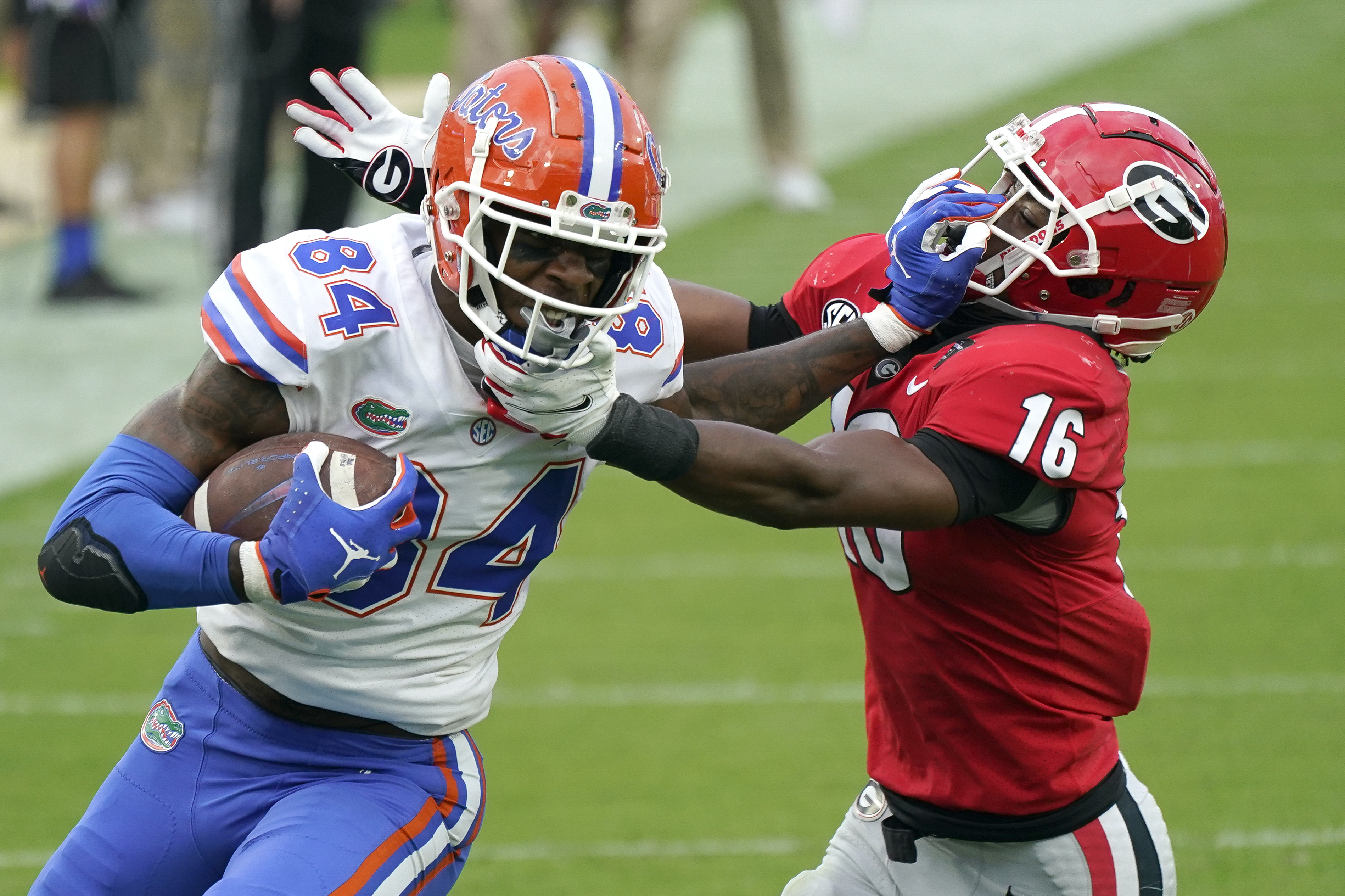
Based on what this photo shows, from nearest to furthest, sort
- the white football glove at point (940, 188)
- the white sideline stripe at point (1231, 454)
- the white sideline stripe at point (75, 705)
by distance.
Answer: the white football glove at point (940, 188) → the white sideline stripe at point (75, 705) → the white sideline stripe at point (1231, 454)

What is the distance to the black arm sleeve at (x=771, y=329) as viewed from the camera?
3.03 m

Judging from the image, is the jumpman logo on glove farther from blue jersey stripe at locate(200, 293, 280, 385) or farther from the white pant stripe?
the white pant stripe

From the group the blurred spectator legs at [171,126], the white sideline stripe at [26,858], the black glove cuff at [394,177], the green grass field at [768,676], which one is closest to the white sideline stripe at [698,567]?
the green grass field at [768,676]

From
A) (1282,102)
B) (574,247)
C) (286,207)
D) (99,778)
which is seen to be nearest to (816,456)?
(574,247)

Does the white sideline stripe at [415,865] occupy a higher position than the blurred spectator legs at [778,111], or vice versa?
the white sideline stripe at [415,865]

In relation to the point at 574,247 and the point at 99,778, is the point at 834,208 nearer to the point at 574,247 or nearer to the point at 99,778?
the point at 99,778

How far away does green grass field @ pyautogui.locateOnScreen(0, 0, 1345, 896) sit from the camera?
4.12 metres

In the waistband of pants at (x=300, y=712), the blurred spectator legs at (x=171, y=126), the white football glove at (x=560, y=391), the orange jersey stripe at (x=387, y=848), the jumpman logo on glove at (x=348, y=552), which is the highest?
the white football glove at (x=560, y=391)

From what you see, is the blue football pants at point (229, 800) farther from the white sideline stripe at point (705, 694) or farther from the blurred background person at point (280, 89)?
the blurred background person at point (280, 89)

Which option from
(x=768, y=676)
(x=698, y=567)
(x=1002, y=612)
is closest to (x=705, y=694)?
(x=768, y=676)

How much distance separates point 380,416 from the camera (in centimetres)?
241

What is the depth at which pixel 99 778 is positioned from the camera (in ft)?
14.6

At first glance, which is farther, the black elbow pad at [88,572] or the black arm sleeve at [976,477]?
the black arm sleeve at [976,477]

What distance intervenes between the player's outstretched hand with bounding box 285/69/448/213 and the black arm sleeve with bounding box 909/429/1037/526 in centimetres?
92
